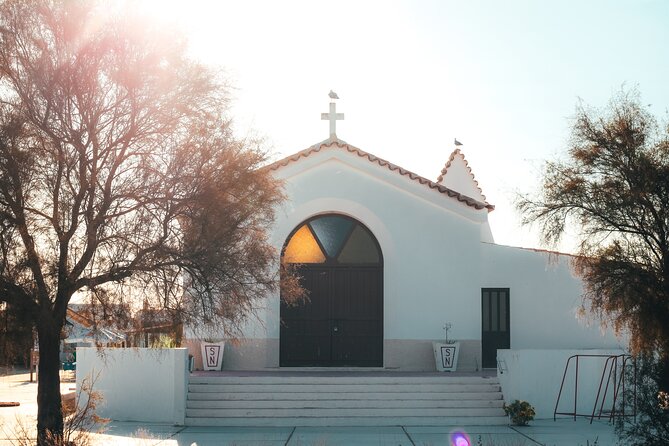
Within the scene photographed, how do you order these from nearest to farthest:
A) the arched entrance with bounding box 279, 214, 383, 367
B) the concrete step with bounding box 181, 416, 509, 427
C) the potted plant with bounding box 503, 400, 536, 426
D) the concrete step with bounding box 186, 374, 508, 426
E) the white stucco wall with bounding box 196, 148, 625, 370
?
1. the potted plant with bounding box 503, 400, 536, 426
2. the concrete step with bounding box 181, 416, 509, 427
3. the concrete step with bounding box 186, 374, 508, 426
4. the white stucco wall with bounding box 196, 148, 625, 370
5. the arched entrance with bounding box 279, 214, 383, 367

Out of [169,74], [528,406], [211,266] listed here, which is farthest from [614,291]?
[169,74]

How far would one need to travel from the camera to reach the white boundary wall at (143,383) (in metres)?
18.3

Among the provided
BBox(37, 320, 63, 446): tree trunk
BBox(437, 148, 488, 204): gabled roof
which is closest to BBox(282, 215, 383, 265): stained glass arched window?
BBox(437, 148, 488, 204): gabled roof

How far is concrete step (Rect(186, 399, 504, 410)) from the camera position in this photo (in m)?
18.5

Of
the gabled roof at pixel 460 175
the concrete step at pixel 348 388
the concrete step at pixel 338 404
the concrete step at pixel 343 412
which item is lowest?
the concrete step at pixel 343 412

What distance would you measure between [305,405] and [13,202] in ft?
28.5

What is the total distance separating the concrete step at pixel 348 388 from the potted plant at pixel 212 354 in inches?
94.7

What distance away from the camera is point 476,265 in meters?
22.5

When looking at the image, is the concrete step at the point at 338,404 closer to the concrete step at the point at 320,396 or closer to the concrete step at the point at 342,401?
the concrete step at the point at 342,401

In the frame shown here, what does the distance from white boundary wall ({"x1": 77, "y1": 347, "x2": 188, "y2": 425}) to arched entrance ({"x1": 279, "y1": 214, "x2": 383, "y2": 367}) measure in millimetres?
4275

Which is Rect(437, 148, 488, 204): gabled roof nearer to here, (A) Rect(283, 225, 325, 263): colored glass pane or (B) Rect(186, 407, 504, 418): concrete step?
(A) Rect(283, 225, 325, 263): colored glass pane

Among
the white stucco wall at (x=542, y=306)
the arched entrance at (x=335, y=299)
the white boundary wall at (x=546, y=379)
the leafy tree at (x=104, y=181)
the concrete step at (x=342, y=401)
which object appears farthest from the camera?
the white stucco wall at (x=542, y=306)

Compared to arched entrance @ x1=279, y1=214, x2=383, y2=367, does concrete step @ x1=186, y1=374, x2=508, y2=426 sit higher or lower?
lower

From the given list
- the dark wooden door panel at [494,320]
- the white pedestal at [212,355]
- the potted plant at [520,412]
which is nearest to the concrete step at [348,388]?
the potted plant at [520,412]
